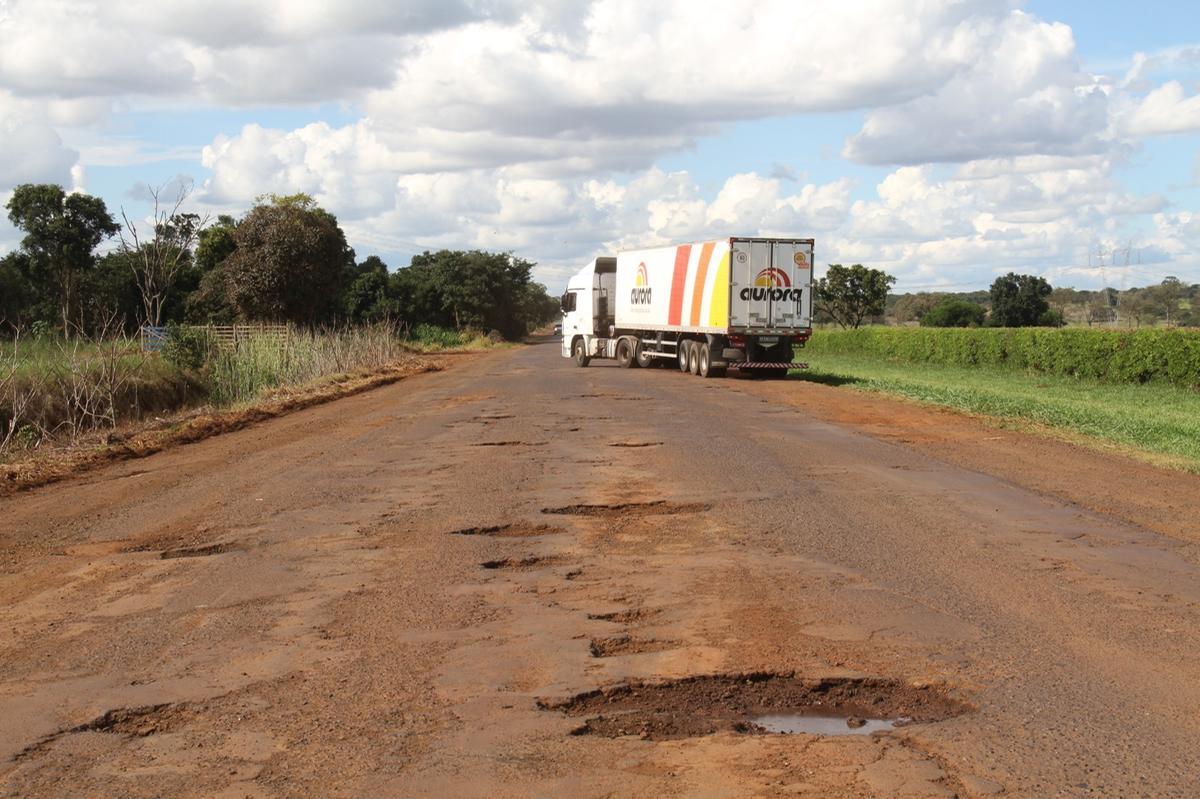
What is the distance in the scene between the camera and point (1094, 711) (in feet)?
17.6

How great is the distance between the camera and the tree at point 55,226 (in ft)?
154

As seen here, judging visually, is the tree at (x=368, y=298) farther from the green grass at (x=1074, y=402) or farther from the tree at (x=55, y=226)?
the green grass at (x=1074, y=402)

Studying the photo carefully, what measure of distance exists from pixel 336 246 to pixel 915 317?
63390mm

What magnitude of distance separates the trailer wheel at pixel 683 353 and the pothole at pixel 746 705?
89.7 feet

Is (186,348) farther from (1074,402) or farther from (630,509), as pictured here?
(630,509)

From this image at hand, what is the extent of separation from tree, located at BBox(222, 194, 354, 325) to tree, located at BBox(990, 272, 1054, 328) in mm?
43619

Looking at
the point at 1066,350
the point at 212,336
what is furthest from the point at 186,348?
the point at 1066,350

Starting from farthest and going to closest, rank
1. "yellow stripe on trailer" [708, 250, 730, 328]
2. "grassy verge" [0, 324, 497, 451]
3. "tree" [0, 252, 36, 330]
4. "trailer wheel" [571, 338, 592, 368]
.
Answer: "trailer wheel" [571, 338, 592, 368], "tree" [0, 252, 36, 330], "yellow stripe on trailer" [708, 250, 730, 328], "grassy verge" [0, 324, 497, 451]

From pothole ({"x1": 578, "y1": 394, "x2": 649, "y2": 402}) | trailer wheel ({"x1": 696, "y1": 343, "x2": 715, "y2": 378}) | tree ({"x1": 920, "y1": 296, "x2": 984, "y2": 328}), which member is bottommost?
pothole ({"x1": 578, "y1": 394, "x2": 649, "y2": 402})

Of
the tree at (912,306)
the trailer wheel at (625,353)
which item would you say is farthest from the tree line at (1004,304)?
the trailer wheel at (625,353)

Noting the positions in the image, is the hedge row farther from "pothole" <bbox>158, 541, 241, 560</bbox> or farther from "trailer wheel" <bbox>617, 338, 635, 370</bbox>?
"pothole" <bbox>158, 541, 241, 560</bbox>

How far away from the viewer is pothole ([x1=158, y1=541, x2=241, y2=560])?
8844 millimetres

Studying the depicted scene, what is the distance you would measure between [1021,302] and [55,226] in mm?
53732

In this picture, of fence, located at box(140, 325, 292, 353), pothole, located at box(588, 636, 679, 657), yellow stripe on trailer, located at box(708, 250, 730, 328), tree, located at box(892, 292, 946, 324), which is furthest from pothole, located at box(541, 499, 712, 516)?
tree, located at box(892, 292, 946, 324)
